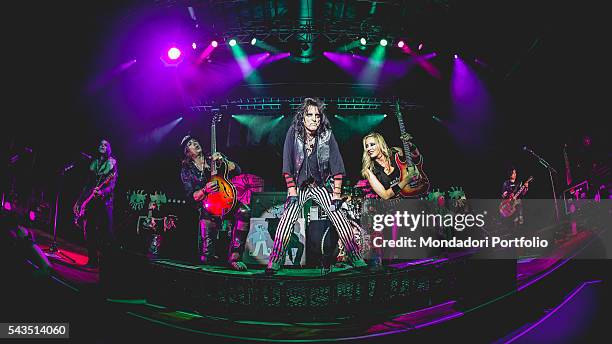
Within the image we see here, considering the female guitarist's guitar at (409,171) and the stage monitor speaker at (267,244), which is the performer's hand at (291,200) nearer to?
the stage monitor speaker at (267,244)

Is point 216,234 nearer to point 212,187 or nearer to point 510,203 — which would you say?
point 212,187

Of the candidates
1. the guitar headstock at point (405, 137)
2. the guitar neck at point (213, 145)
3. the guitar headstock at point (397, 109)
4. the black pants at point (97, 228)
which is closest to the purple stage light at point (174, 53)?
the guitar neck at point (213, 145)

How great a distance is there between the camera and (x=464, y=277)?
4.67m

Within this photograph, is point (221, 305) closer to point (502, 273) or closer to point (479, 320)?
point (479, 320)

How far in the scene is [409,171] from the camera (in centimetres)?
597

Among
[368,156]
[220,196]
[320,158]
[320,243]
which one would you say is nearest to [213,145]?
[220,196]

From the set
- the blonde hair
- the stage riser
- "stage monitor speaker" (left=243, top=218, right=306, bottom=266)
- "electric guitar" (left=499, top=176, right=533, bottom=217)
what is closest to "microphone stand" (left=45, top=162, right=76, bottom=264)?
the stage riser

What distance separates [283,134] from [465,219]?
2.71 meters

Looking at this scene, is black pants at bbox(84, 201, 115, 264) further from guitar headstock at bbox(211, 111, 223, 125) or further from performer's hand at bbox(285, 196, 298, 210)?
performer's hand at bbox(285, 196, 298, 210)

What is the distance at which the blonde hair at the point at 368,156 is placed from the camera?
5.93 meters

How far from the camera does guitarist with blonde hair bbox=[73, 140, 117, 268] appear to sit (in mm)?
5328

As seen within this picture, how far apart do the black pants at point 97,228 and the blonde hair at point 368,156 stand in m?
3.39

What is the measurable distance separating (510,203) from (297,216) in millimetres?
2915

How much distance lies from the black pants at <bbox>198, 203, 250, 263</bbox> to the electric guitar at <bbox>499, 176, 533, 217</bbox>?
3.36 metres
